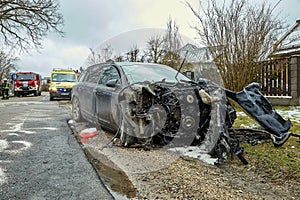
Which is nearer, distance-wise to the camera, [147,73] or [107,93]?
[107,93]

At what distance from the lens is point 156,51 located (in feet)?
63.9

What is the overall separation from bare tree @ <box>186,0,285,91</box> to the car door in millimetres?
4716

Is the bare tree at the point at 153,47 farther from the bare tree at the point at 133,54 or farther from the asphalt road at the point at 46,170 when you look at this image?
the asphalt road at the point at 46,170

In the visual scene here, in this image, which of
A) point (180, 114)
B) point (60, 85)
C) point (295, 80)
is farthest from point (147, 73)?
point (60, 85)

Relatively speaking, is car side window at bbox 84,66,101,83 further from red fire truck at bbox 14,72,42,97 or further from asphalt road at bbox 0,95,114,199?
red fire truck at bbox 14,72,42,97

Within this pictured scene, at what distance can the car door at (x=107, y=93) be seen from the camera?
14.5 ft

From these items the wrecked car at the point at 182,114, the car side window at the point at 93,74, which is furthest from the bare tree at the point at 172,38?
the wrecked car at the point at 182,114

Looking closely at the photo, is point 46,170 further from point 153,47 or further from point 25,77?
point 25,77

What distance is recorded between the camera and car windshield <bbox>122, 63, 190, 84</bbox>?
14.8 ft

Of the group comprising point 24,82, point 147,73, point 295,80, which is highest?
point 24,82

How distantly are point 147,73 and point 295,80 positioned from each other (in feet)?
19.6

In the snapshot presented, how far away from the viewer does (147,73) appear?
4.81 metres

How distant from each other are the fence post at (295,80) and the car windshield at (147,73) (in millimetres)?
5240

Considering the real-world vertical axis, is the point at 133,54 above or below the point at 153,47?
below
